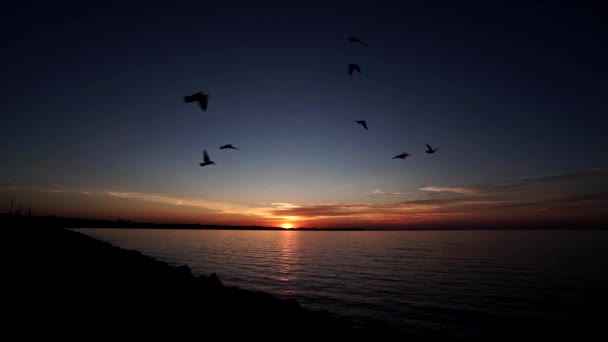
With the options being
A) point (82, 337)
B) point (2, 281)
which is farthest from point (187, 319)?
point (2, 281)

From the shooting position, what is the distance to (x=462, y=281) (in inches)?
928

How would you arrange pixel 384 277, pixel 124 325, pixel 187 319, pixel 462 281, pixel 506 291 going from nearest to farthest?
1. pixel 124 325
2. pixel 187 319
3. pixel 506 291
4. pixel 462 281
5. pixel 384 277

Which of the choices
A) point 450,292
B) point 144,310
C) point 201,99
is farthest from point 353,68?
point 450,292

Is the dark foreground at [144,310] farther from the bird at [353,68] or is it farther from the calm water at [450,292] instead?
the bird at [353,68]

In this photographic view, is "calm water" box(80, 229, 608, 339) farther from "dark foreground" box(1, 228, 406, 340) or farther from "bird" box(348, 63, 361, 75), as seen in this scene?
"bird" box(348, 63, 361, 75)

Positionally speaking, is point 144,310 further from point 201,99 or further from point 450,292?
point 450,292

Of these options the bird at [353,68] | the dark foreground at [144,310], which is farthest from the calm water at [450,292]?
the bird at [353,68]

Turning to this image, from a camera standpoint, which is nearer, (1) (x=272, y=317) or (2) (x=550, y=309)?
(1) (x=272, y=317)

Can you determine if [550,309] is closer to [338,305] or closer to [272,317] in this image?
[338,305]

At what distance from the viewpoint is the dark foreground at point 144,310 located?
752cm

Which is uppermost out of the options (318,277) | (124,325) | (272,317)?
(124,325)

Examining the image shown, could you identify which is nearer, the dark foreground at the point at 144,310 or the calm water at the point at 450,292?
the dark foreground at the point at 144,310

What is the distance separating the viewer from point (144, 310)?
29.8ft

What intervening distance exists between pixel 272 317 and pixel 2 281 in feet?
30.3
